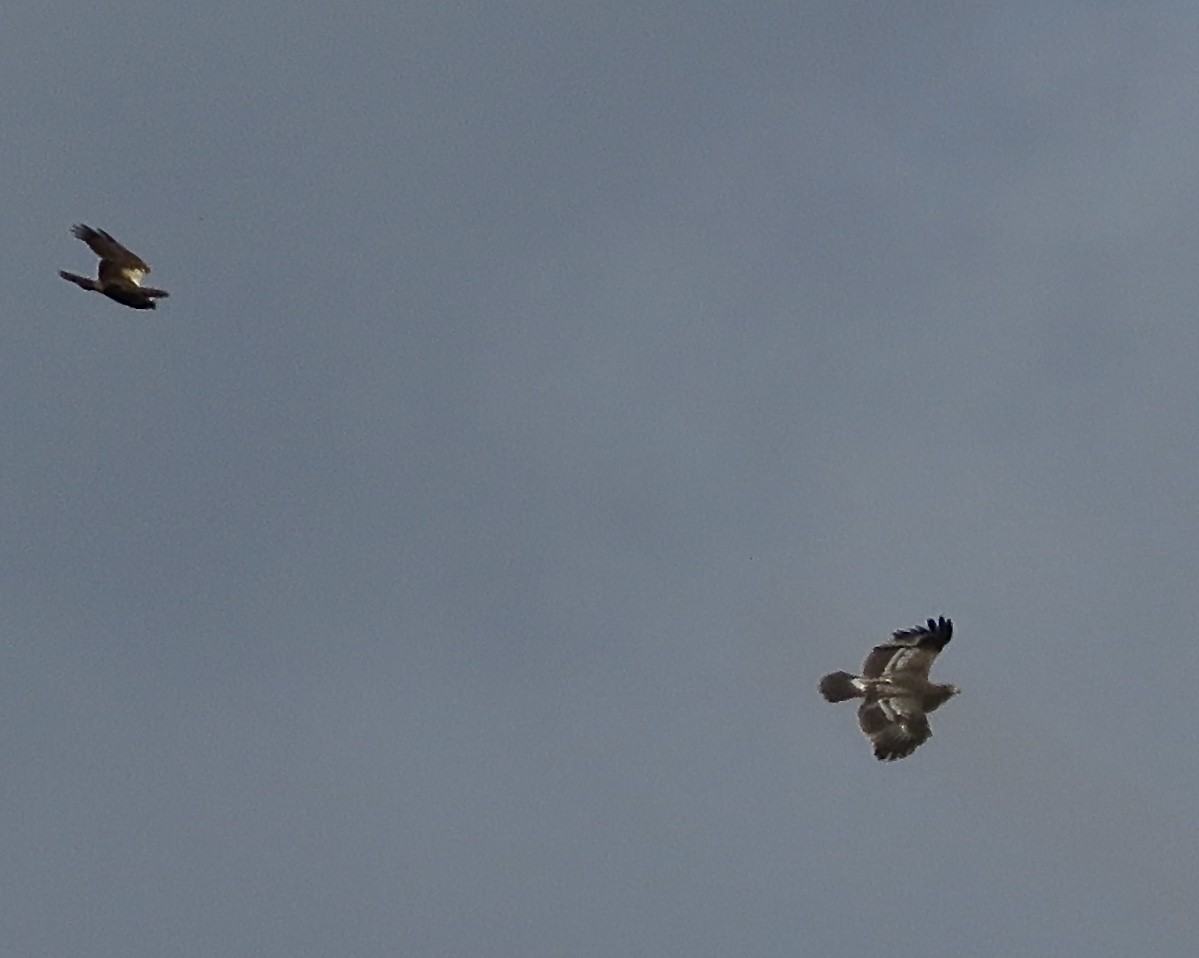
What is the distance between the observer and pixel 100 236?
77062mm

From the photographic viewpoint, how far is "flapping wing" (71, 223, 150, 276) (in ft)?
253

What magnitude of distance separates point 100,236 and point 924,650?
23.6 m

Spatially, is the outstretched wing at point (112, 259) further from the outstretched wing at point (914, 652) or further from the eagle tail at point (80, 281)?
the outstretched wing at point (914, 652)

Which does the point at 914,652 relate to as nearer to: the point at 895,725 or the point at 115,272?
the point at 895,725

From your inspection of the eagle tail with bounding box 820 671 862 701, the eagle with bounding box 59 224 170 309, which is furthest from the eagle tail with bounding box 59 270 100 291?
the eagle tail with bounding box 820 671 862 701

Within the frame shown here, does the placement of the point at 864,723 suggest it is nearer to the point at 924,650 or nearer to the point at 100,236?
the point at 924,650

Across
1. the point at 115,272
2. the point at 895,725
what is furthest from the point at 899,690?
the point at 115,272

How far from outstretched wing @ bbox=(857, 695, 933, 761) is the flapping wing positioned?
2207cm

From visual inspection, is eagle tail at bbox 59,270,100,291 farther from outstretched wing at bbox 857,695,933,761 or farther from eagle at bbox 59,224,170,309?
outstretched wing at bbox 857,695,933,761

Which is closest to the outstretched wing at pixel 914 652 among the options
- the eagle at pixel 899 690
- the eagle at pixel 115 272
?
the eagle at pixel 899 690

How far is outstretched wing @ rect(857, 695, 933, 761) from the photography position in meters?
81.2

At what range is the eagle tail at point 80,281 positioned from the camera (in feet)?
251

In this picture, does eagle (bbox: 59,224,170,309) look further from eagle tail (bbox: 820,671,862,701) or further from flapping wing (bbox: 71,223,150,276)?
eagle tail (bbox: 820,671,862,701)

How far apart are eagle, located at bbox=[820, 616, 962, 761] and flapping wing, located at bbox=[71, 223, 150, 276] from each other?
68.0ft
